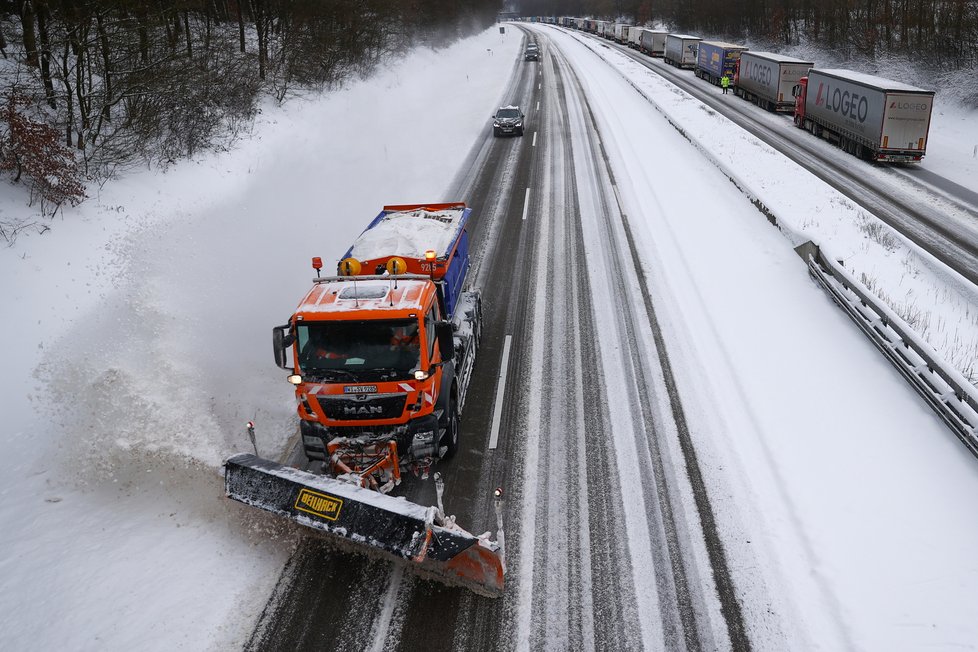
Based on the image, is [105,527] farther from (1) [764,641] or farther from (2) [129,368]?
(1) [764,641]

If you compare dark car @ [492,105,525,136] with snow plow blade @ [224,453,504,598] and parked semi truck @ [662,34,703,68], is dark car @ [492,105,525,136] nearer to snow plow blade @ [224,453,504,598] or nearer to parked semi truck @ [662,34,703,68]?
snow plow blade @ [224,453,504,598]

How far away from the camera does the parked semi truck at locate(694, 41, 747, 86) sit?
49062 mm

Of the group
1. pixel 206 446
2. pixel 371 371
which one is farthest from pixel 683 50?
pixel 206 446

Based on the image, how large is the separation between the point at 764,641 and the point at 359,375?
215 inches

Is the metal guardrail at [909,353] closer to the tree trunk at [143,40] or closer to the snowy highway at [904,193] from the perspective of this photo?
the snowy highway at [904,193]

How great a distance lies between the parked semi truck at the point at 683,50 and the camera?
61.3m

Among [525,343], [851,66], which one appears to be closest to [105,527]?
[525,343]

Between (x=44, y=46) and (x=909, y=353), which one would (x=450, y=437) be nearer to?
(x=909, y=353)

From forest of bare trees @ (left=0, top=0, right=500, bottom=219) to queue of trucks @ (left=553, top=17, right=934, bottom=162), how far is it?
25.3m

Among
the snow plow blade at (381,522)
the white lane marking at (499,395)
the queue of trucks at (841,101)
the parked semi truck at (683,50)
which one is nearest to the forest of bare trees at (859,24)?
the parked semi truck at (683,50)

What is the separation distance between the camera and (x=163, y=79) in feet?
69.2

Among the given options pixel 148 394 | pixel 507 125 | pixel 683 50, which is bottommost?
pixel 148 394

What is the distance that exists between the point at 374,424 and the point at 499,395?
3.16m

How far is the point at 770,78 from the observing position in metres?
39.9
